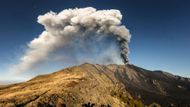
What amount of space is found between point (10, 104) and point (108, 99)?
1237 inches

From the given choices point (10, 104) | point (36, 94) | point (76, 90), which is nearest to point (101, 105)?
point (76, 90)

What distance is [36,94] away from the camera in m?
64.4

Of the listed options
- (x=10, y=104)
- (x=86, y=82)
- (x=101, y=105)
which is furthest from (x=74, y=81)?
(x=10, y=104)

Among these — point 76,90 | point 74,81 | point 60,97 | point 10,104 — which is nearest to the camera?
point 10,104

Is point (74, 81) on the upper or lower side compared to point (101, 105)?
upper

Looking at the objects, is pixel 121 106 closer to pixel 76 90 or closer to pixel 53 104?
pixel 76 90

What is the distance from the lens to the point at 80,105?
65.3m

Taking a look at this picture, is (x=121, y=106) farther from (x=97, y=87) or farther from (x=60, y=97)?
(x=60, y=97)

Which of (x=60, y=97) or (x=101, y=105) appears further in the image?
(x=101, y=105)

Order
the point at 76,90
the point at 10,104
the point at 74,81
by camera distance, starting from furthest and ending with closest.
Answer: the point at 74,81 → the point at 76,90 → the point at 10,104

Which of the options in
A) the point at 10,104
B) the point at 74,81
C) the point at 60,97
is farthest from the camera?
the point at 74,81

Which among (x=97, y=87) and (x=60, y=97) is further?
(x=97, y=87)

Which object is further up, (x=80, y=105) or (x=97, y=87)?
(x=97, y=87)

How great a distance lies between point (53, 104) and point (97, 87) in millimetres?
23339
